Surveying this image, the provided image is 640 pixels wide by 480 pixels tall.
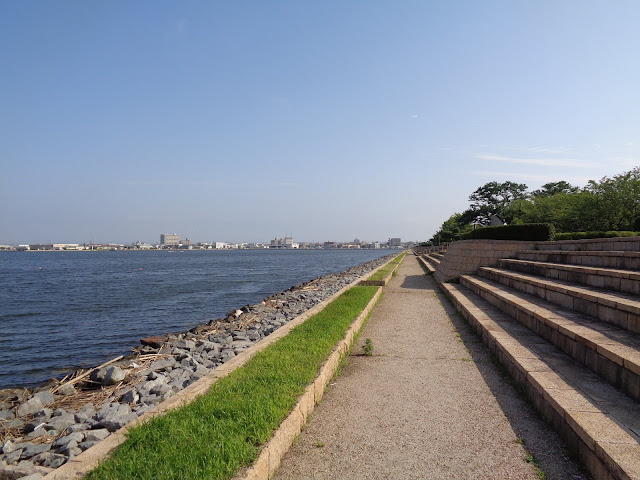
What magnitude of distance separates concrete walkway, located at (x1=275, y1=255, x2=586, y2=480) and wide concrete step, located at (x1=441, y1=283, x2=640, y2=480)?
0.65 ft

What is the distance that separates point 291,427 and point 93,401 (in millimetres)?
4634

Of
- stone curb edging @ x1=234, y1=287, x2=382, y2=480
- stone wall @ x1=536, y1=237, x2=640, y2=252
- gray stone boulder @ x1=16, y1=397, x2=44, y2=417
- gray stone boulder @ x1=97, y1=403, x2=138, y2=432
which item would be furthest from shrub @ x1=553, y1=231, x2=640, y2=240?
gray stone boulder @ x1=16, y1=397, x2=44, y2=417

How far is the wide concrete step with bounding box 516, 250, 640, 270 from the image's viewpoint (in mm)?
7246

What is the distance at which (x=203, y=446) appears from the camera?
3.34 m

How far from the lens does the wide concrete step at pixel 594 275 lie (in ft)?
20.1

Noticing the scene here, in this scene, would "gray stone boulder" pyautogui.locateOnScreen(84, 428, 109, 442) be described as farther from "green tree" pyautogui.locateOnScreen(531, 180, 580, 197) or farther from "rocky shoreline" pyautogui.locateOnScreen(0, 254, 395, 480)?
"green tree" pyautogui.locateOnScreen(531, 180, 580, 197)

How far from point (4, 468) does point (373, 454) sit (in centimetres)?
358

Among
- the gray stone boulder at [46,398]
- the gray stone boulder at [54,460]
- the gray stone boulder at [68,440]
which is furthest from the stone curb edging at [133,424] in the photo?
the gray stone boulder at [46,398]

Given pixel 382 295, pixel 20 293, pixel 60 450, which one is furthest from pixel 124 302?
pixel 60 450

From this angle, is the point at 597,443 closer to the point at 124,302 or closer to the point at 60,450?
the point at 60,450

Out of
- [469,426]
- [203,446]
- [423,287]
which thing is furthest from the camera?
[423,287]

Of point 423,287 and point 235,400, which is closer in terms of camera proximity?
point 235,400

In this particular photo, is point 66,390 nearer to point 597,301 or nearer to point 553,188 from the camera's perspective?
point 597,301

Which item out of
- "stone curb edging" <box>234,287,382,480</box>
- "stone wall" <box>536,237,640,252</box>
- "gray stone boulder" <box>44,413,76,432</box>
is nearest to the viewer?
"stone curb edging" <box>234,287,382,480</box>
